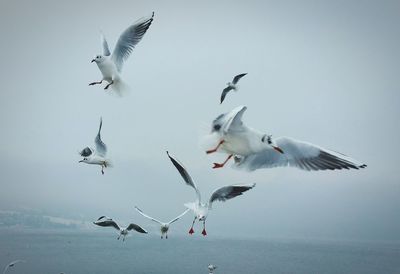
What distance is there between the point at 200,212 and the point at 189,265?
28.2m

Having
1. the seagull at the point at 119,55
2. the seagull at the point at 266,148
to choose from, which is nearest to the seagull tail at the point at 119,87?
the seagull at the point at 119,55

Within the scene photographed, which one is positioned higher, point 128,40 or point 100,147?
point 128,40

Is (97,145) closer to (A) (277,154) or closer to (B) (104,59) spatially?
(B) (104,59)

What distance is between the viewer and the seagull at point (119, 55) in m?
3.66

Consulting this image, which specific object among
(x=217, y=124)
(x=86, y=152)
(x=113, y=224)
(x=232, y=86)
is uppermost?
(x=232, y=86)

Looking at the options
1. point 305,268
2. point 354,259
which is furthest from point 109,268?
point 354,259

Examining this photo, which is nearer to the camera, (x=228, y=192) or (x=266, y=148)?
(x=266, y=148)

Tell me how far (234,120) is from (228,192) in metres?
0.69

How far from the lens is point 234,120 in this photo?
231 cm

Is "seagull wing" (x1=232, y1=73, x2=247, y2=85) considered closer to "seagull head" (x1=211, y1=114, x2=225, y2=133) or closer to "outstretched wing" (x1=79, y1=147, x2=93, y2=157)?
"seagull head" (x1=211, y1=114, x2=225, y2=133)

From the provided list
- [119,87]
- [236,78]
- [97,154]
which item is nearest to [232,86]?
[236,78]

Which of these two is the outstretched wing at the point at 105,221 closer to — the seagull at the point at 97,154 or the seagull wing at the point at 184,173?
the seagull at the point at 97,154

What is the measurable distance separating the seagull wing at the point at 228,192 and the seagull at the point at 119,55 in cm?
124

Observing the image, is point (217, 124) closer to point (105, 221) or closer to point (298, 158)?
point (298, 158)
